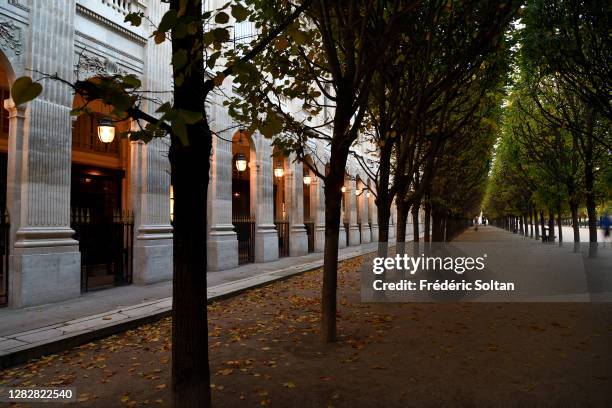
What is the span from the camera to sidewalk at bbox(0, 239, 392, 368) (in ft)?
19.6

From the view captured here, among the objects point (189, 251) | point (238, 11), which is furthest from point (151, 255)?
point (238, 11)

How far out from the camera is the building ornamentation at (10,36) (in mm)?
8273

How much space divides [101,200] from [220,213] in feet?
17.0

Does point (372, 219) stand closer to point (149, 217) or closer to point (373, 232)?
point (373, 232)

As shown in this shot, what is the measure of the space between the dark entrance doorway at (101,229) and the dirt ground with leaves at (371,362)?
4.34 m

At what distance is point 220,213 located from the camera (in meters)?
14.3

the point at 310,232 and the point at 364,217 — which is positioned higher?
the point at 364,217

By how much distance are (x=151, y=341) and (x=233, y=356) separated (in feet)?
5.82

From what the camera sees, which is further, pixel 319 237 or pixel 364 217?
pixel 364 217

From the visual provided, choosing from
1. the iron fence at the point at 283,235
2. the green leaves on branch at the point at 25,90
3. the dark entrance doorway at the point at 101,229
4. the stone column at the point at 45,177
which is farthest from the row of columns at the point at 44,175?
the iron fence at the point at 283,235

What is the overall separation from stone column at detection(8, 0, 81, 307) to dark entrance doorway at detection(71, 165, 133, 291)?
2.79 ft

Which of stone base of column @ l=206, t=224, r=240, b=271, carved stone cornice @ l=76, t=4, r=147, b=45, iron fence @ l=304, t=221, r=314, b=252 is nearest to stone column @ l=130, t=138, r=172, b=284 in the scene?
stone base of column @ l=206, t=224, r=240, b=271

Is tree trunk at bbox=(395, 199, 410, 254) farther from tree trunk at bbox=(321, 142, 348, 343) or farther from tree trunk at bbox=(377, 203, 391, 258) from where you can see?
tree trunk at bbox=(321, 142, 348, 343)
